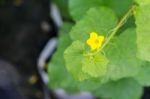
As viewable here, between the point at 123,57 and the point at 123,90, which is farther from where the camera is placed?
the point at 123,90

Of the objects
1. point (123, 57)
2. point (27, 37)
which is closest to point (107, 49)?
point (123, 57)

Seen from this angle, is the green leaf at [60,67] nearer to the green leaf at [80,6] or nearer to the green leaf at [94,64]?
the green leaf at [80,6]

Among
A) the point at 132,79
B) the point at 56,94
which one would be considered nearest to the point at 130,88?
the point at 132,79

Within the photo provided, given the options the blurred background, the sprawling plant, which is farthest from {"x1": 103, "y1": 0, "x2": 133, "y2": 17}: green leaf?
the blurred background

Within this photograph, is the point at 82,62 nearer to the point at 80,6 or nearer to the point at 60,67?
the point at 80,6

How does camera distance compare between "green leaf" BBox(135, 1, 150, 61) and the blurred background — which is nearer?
"green leaf" BBox(135, 1, 150, 61)

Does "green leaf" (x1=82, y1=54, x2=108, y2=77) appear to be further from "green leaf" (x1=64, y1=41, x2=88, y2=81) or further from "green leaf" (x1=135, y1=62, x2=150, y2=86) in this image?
"green leaf" (x1=135, y1=62, x2=150, y2=86)

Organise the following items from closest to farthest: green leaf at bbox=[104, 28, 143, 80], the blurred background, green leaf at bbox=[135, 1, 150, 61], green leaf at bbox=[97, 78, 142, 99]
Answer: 1. green leaf at bbox=[135, 1, 150, 61]
2. green leaf at bbox=[104, 28, 143, 80]
3. green leaf at bbox=[97, 78, 142, 99]
4. the blurred background
